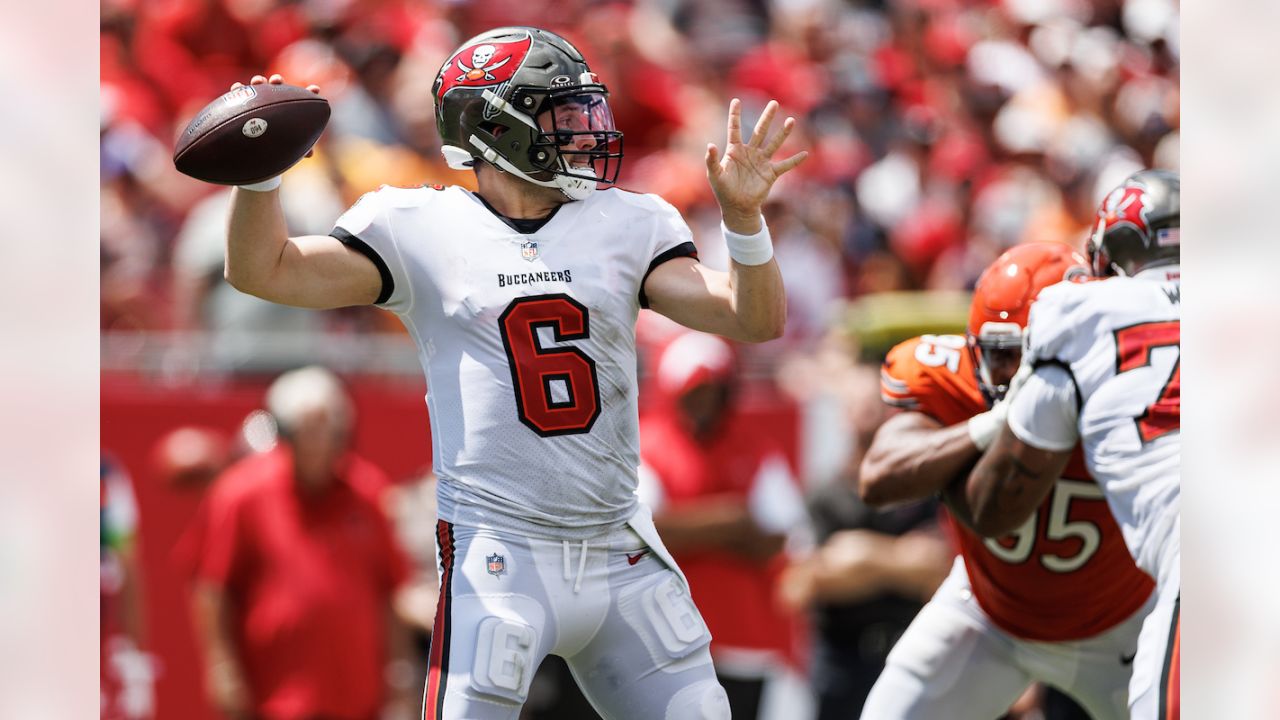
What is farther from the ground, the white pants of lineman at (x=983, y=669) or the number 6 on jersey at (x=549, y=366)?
the number 6 on jersey at (x=549, y=366)

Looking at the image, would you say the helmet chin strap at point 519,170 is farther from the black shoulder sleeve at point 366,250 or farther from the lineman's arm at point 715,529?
the lineman's arm at point 715,529

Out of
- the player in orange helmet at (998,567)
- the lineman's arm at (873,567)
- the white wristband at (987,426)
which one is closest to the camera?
the white wristband at (987,426)

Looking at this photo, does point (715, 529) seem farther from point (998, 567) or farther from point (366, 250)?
point (366, 250)

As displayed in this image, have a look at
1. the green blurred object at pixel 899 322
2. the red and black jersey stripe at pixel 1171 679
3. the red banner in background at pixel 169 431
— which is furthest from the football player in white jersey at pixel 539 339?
the red banner in background at pixel 169 431

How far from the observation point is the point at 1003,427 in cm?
379

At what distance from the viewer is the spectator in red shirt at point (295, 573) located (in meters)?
5.91

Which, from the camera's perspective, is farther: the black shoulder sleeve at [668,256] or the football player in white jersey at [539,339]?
the black shoulder sleeve at [668,256]

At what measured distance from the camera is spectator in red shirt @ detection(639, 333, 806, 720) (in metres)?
6.19

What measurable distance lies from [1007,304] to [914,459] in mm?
463

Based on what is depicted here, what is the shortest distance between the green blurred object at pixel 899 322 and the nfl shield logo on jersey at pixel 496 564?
3319mm

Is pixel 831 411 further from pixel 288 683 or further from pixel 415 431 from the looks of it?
pixel 288 683

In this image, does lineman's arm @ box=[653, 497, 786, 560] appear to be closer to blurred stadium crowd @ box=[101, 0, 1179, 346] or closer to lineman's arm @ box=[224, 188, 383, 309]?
blurred stadium crowd @ box=[101, 0, 1179, 346]
